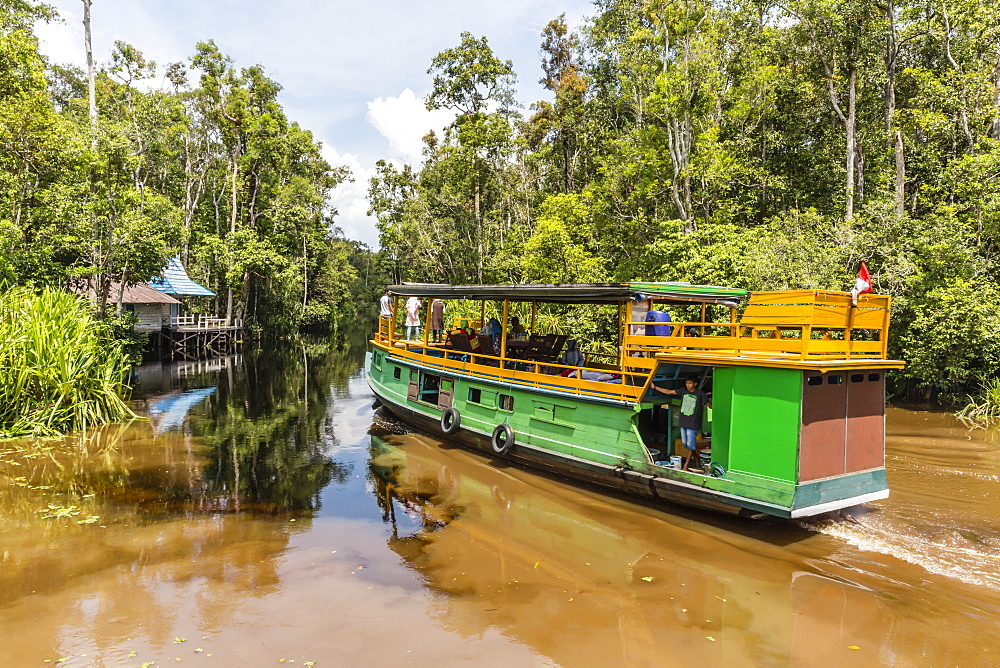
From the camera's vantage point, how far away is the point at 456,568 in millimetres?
8266

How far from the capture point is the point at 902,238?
19.4 metres

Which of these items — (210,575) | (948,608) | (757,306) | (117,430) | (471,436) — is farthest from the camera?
(117,430)

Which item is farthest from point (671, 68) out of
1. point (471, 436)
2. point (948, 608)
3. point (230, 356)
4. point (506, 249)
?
point (230, 356)

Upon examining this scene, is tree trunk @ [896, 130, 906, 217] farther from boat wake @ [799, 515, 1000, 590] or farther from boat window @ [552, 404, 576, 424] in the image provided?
boat window @ [552, 404, 576, 424]

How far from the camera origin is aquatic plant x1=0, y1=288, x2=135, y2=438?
1377cm

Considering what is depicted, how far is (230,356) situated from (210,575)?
1188 inches

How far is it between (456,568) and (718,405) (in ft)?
14.9

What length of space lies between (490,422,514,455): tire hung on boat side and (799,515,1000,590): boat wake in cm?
572

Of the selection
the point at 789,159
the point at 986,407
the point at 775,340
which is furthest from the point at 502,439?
the point at 789,159

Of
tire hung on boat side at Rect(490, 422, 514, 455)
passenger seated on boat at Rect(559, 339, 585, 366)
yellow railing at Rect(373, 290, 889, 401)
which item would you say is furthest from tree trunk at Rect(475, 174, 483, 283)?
yellow railing at Rect(373, 290, 889, 401)

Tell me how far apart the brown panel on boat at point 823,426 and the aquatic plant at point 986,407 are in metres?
11.4

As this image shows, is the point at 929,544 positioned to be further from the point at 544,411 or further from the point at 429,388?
the point at 429,388

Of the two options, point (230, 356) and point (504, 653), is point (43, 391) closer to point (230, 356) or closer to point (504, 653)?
point (504, 653)

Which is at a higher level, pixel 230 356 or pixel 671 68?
pixel 671 68
